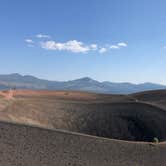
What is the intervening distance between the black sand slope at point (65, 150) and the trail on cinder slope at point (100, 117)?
12.3m

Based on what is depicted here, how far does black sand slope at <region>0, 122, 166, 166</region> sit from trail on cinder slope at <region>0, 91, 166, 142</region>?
12326 mm

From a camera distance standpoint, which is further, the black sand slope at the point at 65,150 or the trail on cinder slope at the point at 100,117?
the trail on cinder slope at the point at 100,117

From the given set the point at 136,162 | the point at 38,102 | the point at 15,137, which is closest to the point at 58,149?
the point at 15,137

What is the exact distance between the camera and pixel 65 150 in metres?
17.9

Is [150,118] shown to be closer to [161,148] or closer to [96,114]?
[96,114]

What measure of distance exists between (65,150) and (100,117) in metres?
20.7

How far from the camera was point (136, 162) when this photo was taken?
17688mm

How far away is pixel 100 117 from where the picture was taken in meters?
38.3

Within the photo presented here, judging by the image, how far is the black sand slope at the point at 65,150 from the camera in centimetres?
1650

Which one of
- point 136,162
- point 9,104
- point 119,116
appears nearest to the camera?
point 136,162

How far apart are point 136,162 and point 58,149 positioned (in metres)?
4.10

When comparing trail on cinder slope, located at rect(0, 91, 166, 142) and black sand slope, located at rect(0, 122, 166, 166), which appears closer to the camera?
black sand slope, located at rect(0, 122, 166, 166)

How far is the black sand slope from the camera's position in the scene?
16.5 m

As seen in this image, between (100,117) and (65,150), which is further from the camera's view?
(100,117)
